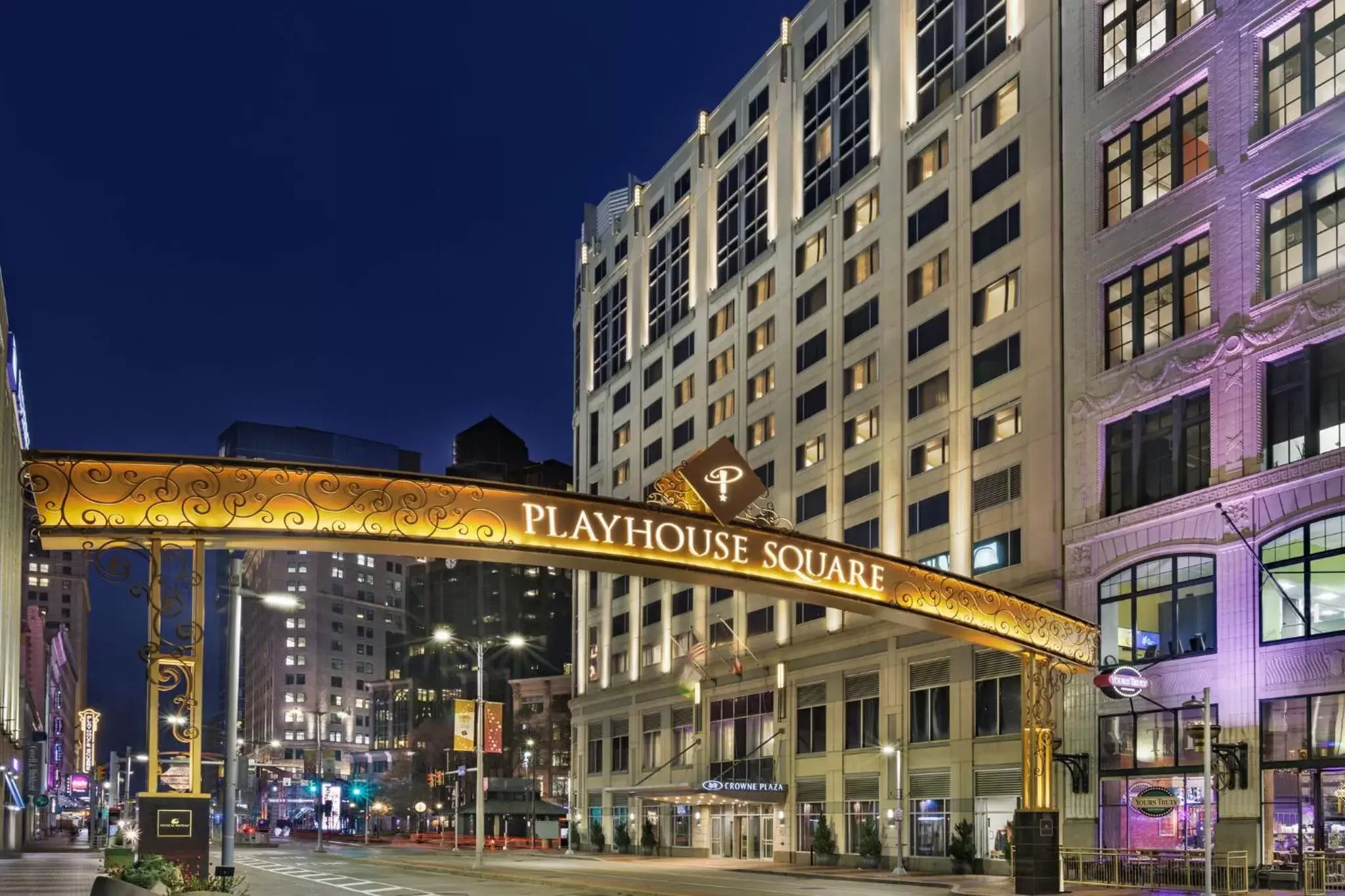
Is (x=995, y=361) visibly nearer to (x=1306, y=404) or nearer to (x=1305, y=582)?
(x=1306, y=404)

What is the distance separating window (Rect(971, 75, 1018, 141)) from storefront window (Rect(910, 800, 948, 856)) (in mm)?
29188

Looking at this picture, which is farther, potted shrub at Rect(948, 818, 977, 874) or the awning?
the awning

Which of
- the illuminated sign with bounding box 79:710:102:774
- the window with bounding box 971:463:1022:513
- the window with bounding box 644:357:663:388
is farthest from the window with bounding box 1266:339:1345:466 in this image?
the illuminated sign with bounding box 79:710:102:774

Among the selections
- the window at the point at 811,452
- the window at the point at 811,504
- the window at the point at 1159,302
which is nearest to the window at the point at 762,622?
the window at the point at 811,504

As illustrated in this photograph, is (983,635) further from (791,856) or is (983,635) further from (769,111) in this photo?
(769,111)

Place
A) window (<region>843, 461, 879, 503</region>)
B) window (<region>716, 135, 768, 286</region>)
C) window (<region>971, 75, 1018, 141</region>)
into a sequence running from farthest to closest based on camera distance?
window (<region>716, 135, 768, 286</region>) → window (<region>843, 461, 879, 503</region>) → window (<region>971, 75, 1018, 141</region>)

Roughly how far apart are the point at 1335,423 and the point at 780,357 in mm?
40691

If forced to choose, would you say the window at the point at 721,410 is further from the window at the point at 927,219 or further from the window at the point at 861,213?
the window at the point at 927,219

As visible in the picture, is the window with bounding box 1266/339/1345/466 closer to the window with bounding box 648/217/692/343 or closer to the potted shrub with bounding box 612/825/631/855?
the window with bounding box 648/217/692/343

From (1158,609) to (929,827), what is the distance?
1881 cm

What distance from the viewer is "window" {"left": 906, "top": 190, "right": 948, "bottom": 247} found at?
64125mm

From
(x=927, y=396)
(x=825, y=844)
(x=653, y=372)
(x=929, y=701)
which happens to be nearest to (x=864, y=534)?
(x=927, y=396)

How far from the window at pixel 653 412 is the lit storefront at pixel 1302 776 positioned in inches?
2293

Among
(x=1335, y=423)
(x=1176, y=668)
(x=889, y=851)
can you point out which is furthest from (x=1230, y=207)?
(x=889, y=851)
